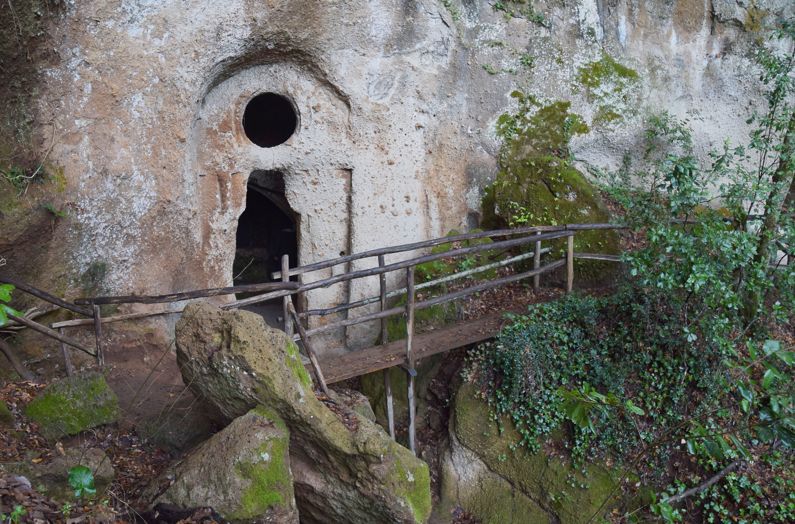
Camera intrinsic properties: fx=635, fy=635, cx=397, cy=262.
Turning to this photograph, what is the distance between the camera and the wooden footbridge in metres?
5.32

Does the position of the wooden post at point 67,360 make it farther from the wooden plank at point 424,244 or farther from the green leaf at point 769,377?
the green leaf at point 769,377

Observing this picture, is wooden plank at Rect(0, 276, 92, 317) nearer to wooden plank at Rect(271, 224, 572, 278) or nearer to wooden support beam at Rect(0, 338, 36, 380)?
wooden support beam at Rect(0, 338, 36, 380)

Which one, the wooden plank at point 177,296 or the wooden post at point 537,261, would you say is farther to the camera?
the wooden post at point 537,261

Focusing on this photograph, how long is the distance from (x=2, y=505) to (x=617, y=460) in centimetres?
498

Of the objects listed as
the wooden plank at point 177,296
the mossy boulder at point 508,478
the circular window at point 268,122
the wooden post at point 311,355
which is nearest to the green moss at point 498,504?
the mossy boulder at point 508,478

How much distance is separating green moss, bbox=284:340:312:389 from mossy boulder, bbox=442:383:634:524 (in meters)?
2.79

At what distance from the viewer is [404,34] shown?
25.4ft

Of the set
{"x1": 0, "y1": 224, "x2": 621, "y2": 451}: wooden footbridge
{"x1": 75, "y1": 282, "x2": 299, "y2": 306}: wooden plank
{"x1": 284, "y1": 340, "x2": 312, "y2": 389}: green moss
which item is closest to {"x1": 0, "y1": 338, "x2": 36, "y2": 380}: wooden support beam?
{"x1": 0, "y1": 224, "x2": 621, "y2": 451}: wooden footbridge

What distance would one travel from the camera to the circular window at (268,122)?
9.56 m

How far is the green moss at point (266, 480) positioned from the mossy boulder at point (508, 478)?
2961mm

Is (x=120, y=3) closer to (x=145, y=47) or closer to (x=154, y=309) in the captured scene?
(x=145, y=47)

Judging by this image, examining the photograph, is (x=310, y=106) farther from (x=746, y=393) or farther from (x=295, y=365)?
(x=746, y=393)

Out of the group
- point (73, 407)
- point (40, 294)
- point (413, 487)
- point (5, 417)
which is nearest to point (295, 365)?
point (413, 487)

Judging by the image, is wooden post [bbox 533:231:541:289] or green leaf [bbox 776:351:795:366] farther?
wooden post [bbox 533:231:541:289]
